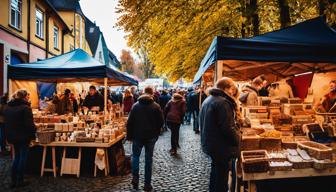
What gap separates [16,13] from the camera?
16.6 metres

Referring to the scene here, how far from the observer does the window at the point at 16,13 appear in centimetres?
1603

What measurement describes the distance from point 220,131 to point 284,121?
6.38 feet

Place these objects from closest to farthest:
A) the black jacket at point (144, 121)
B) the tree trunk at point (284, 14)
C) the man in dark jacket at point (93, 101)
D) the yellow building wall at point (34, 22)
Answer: the black jacket at point (144, 121) → the tree trunk at point (284, 14) → the man in dark jacket at point (93, 101) → the yellow building wall at point (34, 22)

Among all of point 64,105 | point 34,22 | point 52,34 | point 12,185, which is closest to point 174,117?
point 64,105

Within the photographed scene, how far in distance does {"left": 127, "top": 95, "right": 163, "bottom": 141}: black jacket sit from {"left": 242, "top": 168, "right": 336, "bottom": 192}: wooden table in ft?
7.43

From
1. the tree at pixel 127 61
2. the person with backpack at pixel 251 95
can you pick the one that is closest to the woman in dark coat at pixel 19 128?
the person with backpack at pixel 251 95

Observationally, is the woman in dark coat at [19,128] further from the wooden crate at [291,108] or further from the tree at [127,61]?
the tree at [127,61]

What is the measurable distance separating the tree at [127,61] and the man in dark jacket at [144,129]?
71357mm

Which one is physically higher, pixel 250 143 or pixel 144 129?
pixel 144 129

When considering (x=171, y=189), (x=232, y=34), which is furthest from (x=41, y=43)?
(x=171, y=189)

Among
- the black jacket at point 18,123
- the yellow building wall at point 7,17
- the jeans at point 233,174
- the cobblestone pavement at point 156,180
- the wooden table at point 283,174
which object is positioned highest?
the yellow building wall at point 7,17

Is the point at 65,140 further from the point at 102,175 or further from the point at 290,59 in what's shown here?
the point at 290,59

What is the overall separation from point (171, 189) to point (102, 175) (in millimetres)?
1926

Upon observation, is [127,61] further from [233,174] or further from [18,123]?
[233,174]
